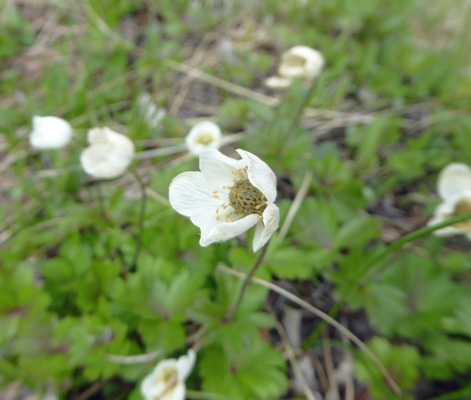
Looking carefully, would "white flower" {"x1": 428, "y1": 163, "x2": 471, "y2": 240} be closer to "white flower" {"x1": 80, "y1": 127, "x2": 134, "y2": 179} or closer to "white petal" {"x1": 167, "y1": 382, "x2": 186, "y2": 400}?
"white petal" {"x1": 167, "y1": 382, "x2": 186, "y2": 400}

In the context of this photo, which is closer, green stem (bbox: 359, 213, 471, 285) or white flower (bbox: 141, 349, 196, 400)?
green stem (bbox: 359, 213, 471, 285)

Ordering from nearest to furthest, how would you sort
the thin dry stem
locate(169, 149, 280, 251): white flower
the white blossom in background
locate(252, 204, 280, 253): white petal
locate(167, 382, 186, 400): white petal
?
locate(252, 204, 280, 253): white petal, locate(169, 149, 280, 251): white flower, locate(167, 382, 186, 400): white petal, the thin dry stem, the white blossom in background

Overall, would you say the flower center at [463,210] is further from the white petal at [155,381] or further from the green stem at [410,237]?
the white petal at [155,381]

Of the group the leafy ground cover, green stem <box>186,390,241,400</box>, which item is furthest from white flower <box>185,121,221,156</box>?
green stem <box>186,390,241,400</box>

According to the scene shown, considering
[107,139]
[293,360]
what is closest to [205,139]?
[107,139]

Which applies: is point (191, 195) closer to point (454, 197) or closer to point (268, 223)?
point (268, 223)

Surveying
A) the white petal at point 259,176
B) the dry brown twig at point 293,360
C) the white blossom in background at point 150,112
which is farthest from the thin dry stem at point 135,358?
the white blossom in background at point 150,112
